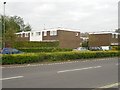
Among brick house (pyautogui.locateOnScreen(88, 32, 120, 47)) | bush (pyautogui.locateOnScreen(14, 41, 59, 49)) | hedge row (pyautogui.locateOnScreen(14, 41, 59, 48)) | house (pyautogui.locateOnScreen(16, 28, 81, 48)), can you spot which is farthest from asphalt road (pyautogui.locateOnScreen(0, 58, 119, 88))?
brick house (pyautogui.locateOnScreen(88, 32, 120, 47))

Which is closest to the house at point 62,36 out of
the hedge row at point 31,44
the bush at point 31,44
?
the hedge row at point 31,44

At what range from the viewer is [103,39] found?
247 ft

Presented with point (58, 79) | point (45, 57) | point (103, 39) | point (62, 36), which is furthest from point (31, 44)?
point (58, 79)

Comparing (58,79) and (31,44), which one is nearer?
(58,79)

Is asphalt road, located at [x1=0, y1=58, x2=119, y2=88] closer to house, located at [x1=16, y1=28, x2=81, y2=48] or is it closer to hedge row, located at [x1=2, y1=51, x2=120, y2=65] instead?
hedge row, located at [x1=2, y1=51, x2=120, y2=65]

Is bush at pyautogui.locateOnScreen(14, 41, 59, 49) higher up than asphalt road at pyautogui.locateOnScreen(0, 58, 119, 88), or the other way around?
bush at pyautogui.locateOnScreen(14, 41, 59, 49)

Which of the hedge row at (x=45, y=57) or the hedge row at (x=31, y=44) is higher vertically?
the hedge row at (x=31, y=44)

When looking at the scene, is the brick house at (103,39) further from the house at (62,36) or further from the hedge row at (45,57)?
the hedge row at (45,57)

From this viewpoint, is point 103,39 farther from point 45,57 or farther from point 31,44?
Result: point 45,57

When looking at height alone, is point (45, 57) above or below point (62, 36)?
below

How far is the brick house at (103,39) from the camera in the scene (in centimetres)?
7375

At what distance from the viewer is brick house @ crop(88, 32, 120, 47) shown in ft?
242

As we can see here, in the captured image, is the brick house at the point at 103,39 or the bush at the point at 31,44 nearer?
the bush at the point at 31,44

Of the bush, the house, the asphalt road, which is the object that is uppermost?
the house
